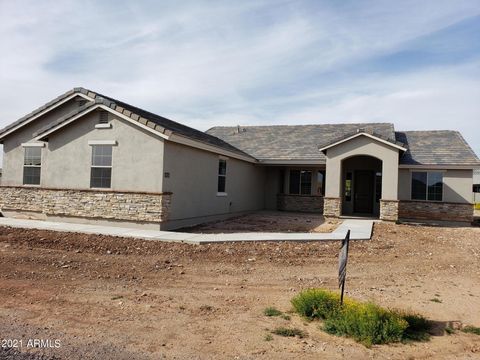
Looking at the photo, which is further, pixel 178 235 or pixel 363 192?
pixel 363 192

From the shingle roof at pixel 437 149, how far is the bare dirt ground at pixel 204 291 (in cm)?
777

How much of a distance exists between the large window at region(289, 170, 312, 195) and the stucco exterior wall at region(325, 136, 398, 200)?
502cm

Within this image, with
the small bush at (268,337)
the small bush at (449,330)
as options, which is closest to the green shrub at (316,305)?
the small bush at (268,337)

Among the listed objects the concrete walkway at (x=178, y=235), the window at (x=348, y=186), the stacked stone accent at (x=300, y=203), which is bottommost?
the concrete walkway at (x=178, y=235)

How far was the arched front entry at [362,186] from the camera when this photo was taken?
21781mm

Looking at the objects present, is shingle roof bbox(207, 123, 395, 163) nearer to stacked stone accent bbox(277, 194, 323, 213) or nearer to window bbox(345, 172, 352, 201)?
window bbox(345, 172, 352, 201)

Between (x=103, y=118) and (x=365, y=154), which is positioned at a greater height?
(x=103, y=118)

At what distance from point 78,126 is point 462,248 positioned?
13986mm

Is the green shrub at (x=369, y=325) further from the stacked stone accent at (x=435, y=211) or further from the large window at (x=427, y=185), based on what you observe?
the large window at (x=427, y=185)

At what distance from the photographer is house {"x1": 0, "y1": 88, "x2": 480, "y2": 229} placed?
13.9 metres

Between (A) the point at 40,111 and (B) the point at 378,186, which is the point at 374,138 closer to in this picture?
(B) the point at 378,186

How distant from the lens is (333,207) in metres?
18.3

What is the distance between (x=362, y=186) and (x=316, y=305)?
56.8 feet

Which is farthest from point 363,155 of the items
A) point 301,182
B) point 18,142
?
point 18,142
